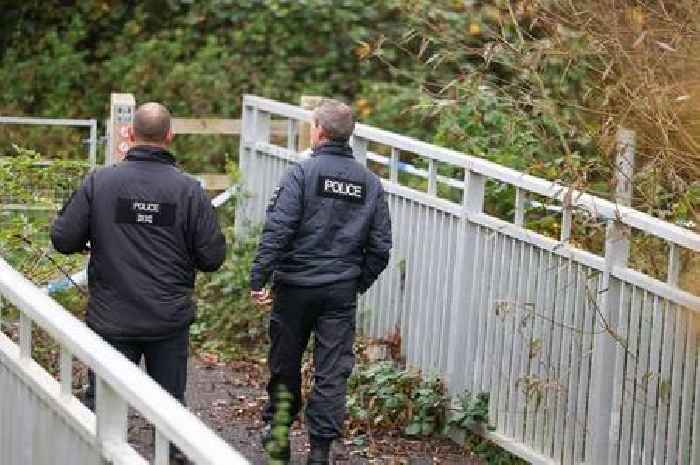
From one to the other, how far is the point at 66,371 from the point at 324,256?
9.33 feet

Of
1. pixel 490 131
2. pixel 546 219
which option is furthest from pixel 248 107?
pixel 546 219

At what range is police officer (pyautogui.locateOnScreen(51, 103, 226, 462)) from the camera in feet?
24.7

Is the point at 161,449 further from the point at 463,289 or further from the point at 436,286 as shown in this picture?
the point at 436,286

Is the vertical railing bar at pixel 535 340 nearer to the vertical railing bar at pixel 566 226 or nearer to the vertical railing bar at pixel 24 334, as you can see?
the vertical railing bar at pixel 566 226

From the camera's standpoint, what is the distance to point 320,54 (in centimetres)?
1889

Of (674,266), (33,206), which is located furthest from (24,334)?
(33,206)

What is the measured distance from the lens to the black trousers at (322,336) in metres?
8.36

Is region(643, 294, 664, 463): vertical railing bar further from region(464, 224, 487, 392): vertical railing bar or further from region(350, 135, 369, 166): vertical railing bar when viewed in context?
region(350, 135, 369, 166): vertical railing bar

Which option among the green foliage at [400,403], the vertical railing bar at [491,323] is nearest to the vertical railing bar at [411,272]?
the green foliage at [400,403]

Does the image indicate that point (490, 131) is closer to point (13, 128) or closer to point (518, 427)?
point (518, 427)

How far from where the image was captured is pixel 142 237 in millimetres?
7566

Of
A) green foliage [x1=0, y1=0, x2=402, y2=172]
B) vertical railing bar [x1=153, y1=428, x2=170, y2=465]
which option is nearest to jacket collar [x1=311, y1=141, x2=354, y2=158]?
vertical railing bar [x1=153, y1=428, x2=170, y2=465]

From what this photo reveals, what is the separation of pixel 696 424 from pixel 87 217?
2889 mm

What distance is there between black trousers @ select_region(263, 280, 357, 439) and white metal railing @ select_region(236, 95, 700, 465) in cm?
102
